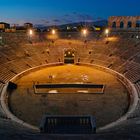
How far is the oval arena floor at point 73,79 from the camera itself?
51.8ft

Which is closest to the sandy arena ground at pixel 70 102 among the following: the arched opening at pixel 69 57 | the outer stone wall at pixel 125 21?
the arched opening at pixel 69 57

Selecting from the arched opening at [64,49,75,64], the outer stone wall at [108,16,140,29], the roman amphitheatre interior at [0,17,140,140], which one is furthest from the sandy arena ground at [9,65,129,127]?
the outer stone wall at [108,16,140,29]

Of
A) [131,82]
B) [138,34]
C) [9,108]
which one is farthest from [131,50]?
[9,108]

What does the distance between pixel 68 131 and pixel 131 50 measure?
26758 mm

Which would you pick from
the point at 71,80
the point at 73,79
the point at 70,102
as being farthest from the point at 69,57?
the point at 70,102

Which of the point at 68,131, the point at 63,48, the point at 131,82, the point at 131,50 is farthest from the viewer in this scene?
the point at 63,48

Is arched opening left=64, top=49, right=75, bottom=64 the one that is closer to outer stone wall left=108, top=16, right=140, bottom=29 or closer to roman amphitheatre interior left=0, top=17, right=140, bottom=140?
roman amphitheatre interior left=0, top=17, right=140, bottom=140

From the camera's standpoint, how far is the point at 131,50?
3894 centimetres

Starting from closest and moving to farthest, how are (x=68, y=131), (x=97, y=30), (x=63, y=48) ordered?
(x=68, y=131) < (x=63, y=48) < (x=97, y=30)

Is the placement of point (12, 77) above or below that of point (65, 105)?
above

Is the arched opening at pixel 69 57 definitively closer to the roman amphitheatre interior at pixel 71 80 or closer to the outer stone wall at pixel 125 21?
the roman amphitheatre interior at pixel 71 80

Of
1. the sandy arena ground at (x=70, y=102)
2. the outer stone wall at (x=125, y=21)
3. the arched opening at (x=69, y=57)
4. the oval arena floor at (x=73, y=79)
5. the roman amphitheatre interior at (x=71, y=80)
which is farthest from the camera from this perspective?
the outer stone wall at (x=125, y=21)

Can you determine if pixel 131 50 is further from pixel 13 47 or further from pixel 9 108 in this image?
pixel 9 108

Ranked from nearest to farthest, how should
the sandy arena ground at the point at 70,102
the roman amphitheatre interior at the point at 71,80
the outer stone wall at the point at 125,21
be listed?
the roman amphitheatre interior at the point at 71,80 → the sandy arena ground at the point at 70,102 → the outer stone wall at the point at 125,21
